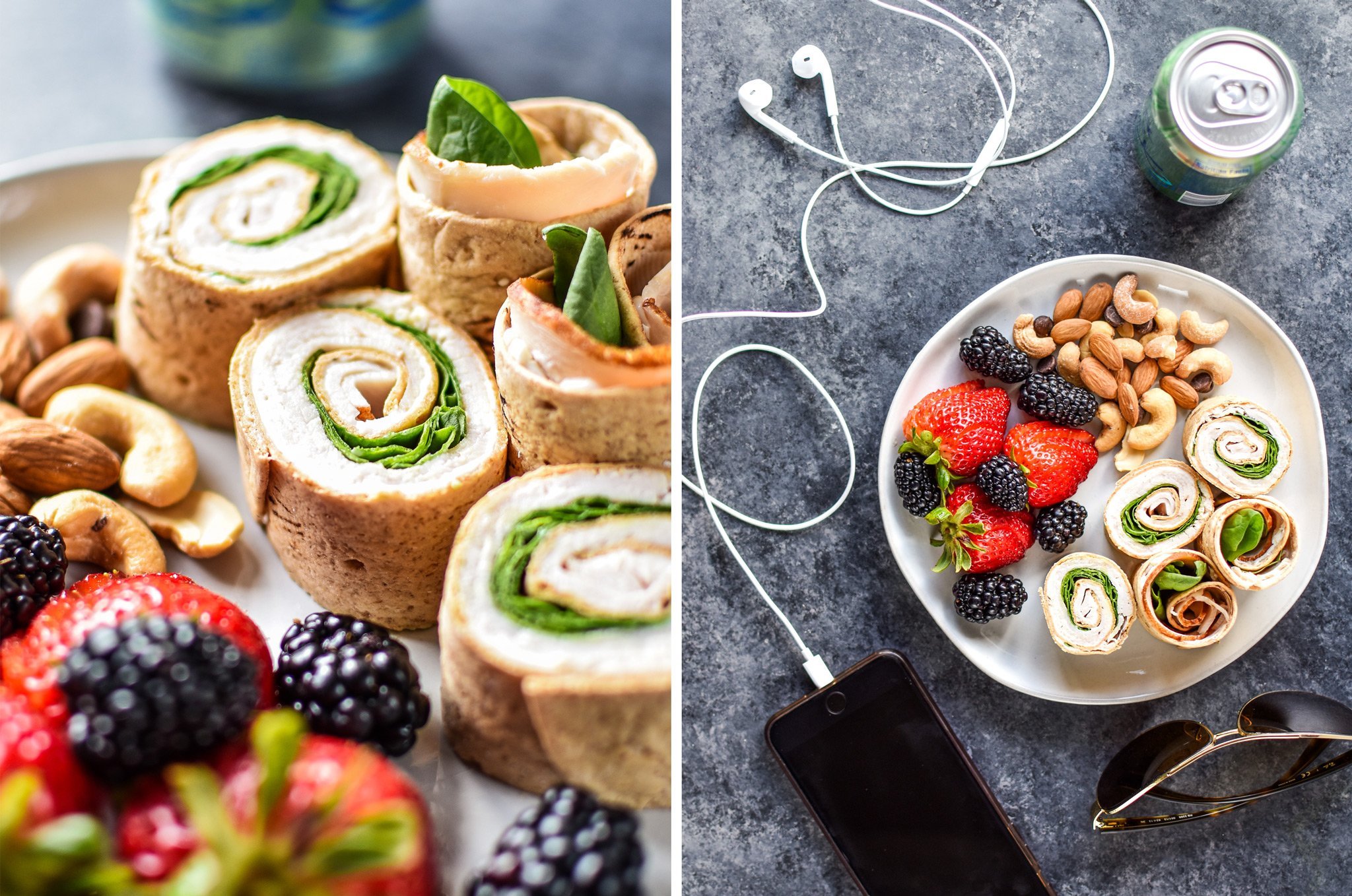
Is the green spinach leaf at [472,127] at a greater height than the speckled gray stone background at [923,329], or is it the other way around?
the green spinach leaf at [472,127]

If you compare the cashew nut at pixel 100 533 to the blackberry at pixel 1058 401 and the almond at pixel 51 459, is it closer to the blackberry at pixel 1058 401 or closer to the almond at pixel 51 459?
the almond at pixel 51 459

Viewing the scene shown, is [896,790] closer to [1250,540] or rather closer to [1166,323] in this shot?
[1250,540]

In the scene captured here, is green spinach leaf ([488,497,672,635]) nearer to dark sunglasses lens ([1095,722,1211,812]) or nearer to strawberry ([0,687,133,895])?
strawberry ([0,687,133,895])

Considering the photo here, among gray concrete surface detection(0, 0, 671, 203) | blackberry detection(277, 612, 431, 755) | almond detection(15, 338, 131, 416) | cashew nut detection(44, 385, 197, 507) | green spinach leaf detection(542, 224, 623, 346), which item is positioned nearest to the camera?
blackberry detection(277, 612, 431, 755)

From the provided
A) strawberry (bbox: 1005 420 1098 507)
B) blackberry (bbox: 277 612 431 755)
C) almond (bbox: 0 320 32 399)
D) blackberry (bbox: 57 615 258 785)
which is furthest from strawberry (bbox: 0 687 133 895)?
strawberry (bbox: 1005 420 1098 507)

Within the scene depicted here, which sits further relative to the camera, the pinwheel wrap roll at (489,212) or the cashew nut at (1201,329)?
the cashew nut at (1201,329)

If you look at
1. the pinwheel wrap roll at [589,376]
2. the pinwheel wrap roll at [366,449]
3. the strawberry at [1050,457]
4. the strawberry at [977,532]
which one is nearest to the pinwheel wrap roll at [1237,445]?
the strawberry at [1050,457]
